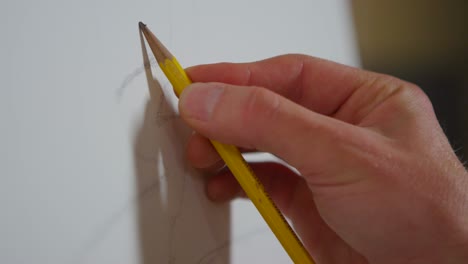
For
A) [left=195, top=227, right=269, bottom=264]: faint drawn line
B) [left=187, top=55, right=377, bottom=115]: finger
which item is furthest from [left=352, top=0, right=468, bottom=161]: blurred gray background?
[left=195, top=227, right=269, bottom=264]: faint drawn line

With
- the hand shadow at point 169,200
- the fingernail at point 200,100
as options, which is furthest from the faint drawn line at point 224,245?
the fingernail at point 200,100

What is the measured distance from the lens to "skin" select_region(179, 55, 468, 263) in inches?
10.4

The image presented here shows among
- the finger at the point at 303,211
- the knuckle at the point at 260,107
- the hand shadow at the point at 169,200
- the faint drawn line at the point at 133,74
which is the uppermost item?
the faint drawn line at the point at 133,74

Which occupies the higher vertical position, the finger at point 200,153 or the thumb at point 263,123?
the thumb at point 263,123

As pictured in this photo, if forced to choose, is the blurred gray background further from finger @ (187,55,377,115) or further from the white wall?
the white wall

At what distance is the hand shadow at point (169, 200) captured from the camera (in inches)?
11.0

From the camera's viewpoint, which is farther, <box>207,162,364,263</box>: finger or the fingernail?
<box>207,162,364,263</box>: finger

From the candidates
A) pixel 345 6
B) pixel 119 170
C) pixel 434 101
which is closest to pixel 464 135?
pixel 434 101

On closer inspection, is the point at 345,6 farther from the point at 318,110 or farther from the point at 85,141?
the point at 85,141

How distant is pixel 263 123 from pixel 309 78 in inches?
5.1

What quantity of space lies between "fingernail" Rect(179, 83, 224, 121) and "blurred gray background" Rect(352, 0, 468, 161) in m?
0.36

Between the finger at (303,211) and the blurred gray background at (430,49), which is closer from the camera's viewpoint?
the finger at (303,211)

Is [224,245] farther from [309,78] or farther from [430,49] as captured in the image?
[430,49]

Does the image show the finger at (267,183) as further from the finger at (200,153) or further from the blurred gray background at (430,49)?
the blurred gray background at (430,49)
